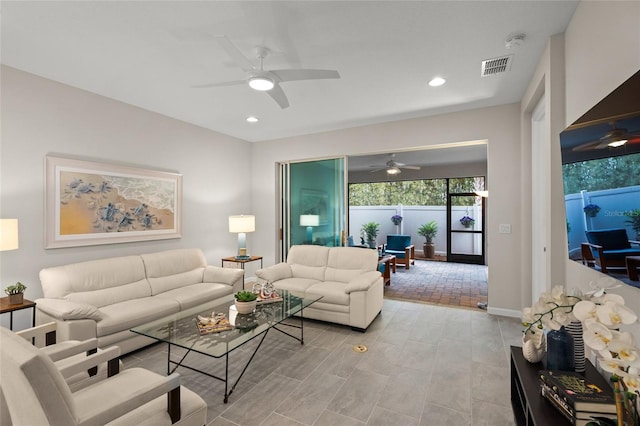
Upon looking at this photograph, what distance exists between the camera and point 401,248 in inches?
298

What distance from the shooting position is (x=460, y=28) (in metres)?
2.29

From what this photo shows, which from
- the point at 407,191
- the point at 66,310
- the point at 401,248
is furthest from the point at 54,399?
the point at 407,191

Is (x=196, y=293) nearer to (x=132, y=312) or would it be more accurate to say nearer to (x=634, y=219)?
(x=132, y=312)

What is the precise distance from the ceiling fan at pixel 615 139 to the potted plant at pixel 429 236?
7454 millimetres

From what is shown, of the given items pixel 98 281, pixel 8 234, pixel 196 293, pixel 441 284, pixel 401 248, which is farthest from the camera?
pixel 401 248

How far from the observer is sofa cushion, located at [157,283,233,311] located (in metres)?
3.32

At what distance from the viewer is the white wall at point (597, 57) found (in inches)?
54.3

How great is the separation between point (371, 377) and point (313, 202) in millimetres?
3426

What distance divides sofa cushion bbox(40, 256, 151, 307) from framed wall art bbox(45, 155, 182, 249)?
1.13 feet

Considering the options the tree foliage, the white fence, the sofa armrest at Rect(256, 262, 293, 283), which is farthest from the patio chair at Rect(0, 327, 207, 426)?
the tree foliage

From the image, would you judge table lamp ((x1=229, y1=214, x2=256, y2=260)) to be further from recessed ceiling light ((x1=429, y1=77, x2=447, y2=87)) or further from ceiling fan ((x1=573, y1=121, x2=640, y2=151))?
ceiling fan ((x1=573, y1=121, x2=640, y2=151))

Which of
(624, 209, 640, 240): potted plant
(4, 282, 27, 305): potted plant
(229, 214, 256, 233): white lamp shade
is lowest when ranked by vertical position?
(4, 282, 27, 305): potted plant

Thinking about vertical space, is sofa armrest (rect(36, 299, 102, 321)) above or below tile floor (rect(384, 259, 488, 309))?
above

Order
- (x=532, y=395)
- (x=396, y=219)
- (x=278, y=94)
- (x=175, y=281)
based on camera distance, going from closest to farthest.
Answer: (x=532, y=395) → (x=278, y=94) → (x=175, y=281) → (x=396, y=219)
